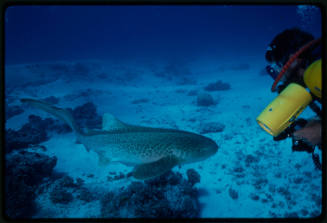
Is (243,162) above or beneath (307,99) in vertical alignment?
beneath

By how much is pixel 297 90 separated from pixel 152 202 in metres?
3.70

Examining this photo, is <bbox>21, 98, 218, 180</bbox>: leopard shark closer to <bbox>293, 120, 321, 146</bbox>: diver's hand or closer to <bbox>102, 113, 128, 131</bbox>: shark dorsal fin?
<bbox>102, 113, 128, 131</bbox>: shark dorsal fin

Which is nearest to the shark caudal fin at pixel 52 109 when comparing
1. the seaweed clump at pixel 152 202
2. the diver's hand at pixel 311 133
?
the seaweed clump at pixel 152 202

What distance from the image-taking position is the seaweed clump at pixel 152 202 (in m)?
3.90

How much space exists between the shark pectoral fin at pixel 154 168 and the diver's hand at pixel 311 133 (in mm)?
2224

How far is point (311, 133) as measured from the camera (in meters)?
2.60

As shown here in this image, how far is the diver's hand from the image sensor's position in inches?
101

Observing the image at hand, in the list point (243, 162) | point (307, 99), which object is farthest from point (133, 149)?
point (243, 162)

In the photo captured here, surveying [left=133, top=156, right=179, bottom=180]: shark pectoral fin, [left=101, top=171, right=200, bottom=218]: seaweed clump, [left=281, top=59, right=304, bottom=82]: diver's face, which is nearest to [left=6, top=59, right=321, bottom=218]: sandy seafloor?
[left=101, top=171, right=200, bottom=218]: seaweed clump

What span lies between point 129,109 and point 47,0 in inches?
361

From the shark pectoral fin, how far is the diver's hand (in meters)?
2.22

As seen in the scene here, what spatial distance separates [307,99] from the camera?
→ 2.34 m

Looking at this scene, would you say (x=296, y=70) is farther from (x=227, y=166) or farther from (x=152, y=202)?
(x=227, y=166)

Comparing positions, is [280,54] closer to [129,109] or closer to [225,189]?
[225,189]
